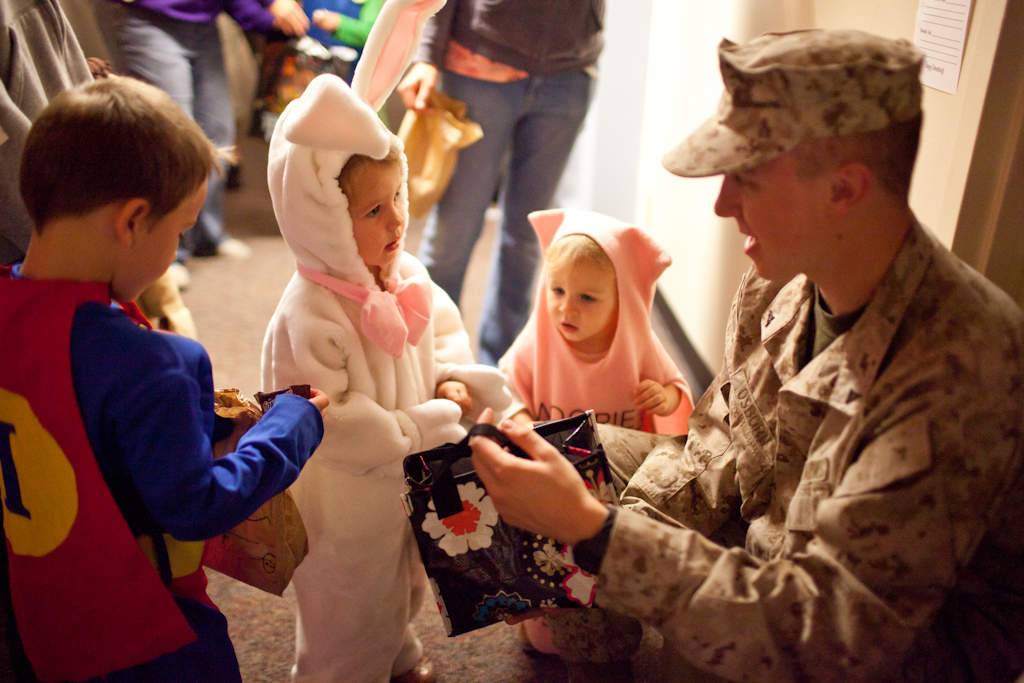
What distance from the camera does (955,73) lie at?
1265 mm

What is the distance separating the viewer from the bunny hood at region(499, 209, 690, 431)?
1.73 metres

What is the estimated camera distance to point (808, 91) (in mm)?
966

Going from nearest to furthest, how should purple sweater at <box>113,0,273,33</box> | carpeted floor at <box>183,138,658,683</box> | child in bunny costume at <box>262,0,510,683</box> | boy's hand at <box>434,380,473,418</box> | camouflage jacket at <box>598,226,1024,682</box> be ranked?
camouflage jacket at <box>598,226,1024,682</box>
child in bunny costume at <box>262,0,510,683</box>
boy's hand at <box>434,380,473,418</box>
carpeted floor at <box>183,138,658,683</box>
purple sweater at <box>113,0,273,33</box>

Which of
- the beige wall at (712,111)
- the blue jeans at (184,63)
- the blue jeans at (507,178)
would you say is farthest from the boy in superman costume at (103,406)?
the blue jeans at (184,63)

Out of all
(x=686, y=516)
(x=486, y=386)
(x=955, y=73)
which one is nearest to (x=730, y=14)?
(x=955, y=73)

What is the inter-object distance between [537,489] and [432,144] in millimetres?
1266

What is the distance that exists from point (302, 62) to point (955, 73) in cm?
314

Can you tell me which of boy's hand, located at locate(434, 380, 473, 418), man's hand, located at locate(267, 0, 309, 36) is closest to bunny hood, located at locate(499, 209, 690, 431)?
boy's hand, located at locate(434, 380, 473, 418)

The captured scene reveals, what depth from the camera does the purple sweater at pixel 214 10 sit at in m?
2.88

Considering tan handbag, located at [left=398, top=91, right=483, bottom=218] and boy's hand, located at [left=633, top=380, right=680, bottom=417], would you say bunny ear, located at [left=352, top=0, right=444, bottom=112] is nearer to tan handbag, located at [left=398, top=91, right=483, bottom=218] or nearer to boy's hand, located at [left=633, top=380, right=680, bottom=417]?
tan handbag, located at [left=398, top=91, right=483, bottom=218]

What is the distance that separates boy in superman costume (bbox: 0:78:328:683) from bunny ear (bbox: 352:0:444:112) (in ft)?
1.40

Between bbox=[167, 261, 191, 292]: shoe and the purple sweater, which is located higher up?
the purple sweater

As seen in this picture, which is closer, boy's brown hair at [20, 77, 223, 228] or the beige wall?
boy's brown hair at [20, 77, 223, 228]

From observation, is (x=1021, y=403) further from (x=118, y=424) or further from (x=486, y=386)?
(x=118, y=424)
